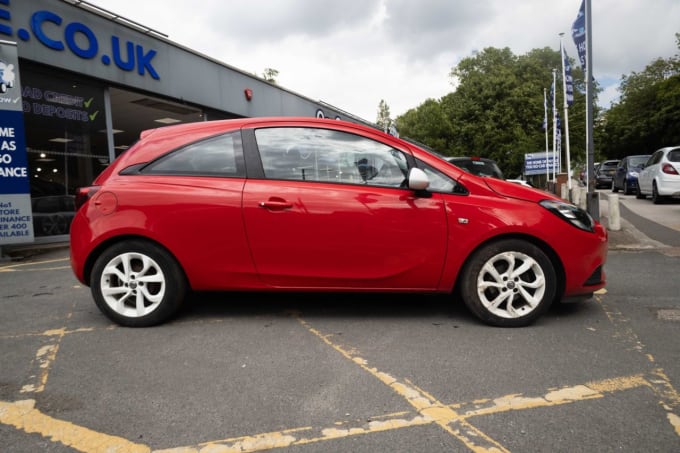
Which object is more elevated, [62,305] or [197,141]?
[197,141]

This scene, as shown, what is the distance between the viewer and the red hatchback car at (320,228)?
137 inches

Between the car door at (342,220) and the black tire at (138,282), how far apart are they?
2.26ft

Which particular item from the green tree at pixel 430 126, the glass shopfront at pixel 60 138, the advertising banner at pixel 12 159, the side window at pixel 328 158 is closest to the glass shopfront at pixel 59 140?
the glass shopfront at pixel 60 138

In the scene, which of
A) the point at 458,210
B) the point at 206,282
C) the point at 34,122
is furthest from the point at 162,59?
the point at 458,210

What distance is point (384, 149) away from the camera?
3664 millimetres

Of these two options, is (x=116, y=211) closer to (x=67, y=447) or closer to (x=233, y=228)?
(x=233, y=228)

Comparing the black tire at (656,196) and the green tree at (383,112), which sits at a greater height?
the green tree at (383,112)

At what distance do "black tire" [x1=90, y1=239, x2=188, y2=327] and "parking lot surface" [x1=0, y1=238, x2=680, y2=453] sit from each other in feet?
0.46

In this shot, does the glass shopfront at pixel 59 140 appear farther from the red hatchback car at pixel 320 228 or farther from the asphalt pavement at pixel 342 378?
the red hatchback car at pixel 320 228

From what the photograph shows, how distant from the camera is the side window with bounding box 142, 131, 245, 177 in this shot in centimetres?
367

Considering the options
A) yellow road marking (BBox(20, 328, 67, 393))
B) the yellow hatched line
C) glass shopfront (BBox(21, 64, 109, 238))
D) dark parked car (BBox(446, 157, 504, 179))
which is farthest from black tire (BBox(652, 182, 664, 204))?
yellow road marking (BBox(20, 328, 67, 393))

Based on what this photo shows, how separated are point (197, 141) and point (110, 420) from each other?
2187 mm

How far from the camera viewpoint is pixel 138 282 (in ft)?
11.9

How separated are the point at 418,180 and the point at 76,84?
9.50 m
